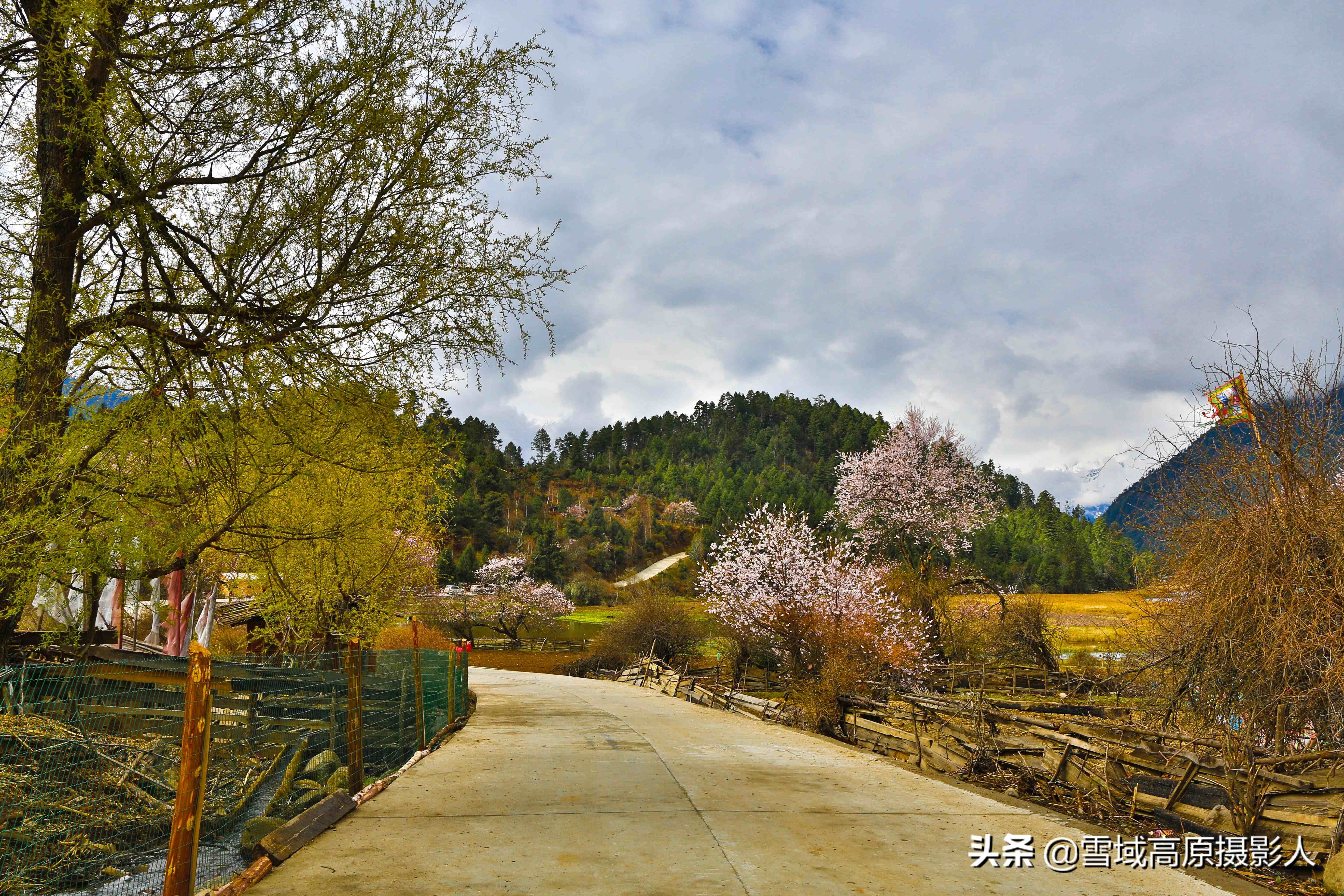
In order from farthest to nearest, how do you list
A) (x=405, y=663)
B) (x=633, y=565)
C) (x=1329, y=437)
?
(x=633, y=565), (x=405, y=663), (x=1329, y=437)

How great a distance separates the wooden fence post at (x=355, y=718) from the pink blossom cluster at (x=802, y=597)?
405 inches

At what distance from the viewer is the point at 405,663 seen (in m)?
11.0

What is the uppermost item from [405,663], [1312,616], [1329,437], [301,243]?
[301,243]

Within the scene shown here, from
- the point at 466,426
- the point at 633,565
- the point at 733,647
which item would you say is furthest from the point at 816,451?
the point at 733,647

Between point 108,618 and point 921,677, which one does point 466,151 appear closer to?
point 108,618

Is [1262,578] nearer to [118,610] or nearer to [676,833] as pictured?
[676,833]

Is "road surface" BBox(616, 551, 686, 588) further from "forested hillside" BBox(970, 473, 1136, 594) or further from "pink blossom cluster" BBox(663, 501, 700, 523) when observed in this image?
"forested hillside" BBox(970, 473, 1136, 594)

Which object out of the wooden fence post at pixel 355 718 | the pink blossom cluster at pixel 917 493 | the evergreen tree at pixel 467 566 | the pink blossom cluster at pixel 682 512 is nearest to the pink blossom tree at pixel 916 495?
the pink blossom cluster at pixel 917 493

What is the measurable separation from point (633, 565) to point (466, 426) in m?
29.0

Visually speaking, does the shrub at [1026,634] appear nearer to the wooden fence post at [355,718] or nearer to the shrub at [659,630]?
the shrub at [659,630]

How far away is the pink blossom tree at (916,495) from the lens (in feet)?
110

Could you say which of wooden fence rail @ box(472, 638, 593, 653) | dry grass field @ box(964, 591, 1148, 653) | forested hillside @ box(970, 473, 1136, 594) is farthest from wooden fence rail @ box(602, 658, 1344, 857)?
wooden fence rail @ box(472, 638, 593, 653)

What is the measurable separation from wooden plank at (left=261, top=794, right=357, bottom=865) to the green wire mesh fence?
738mm

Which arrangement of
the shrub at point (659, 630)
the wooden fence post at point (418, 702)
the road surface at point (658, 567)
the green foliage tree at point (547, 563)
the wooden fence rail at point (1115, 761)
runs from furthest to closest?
the road surface at point (658, 567) → the green foliage tree at point (547, 563) → the shrub at point (659, 630) → the wooden fence post at point (418, 702) → the wooden fence rail at point (1115, 761)
